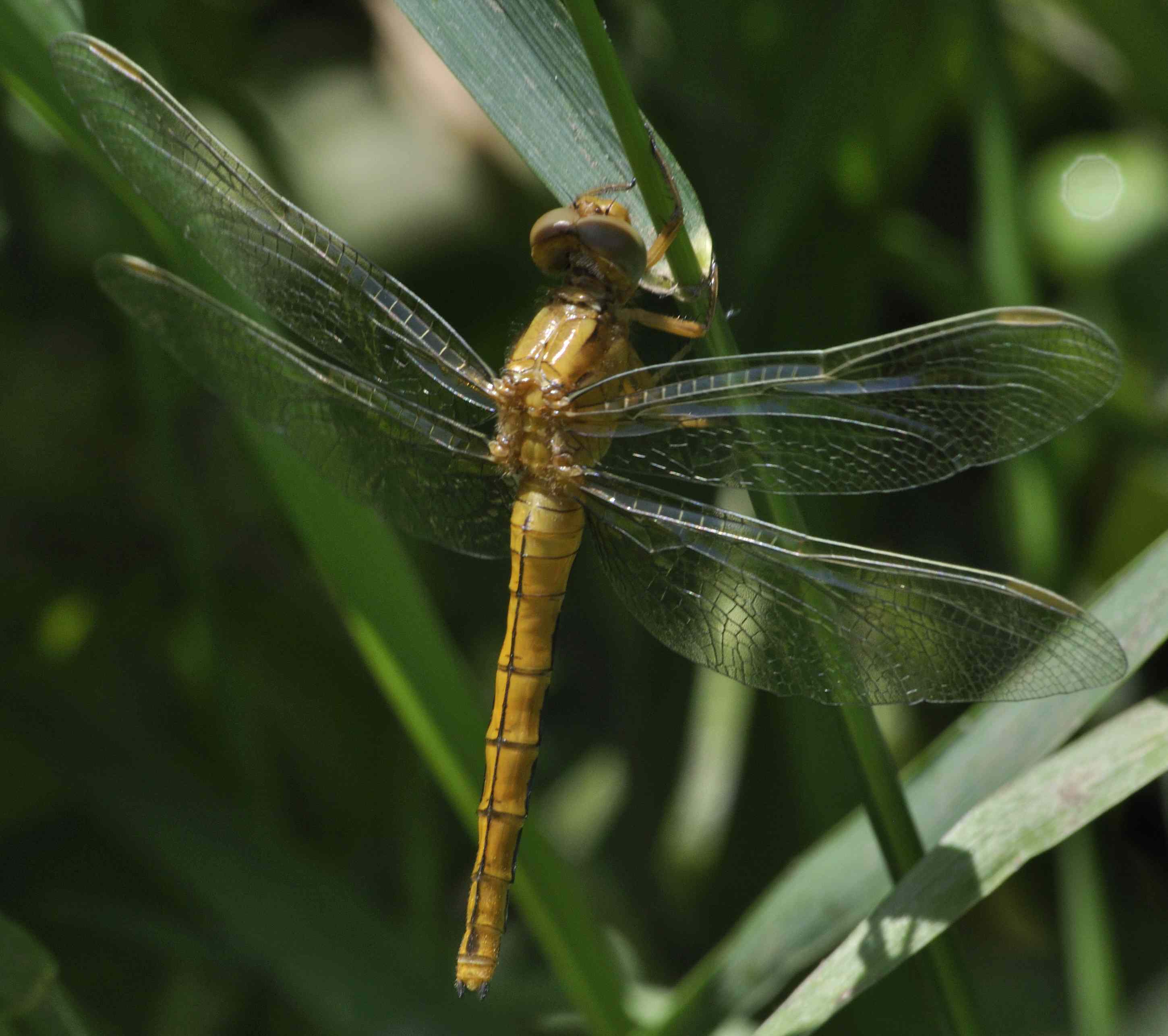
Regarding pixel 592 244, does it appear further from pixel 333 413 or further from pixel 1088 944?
pixel 1088 944

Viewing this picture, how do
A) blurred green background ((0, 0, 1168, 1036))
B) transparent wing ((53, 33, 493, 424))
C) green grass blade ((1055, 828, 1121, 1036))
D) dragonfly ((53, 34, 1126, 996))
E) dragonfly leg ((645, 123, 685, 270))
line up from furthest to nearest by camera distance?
blurred green background ((0, 0, 1168, 1036)), green grass blade ((1055, 828, 1121, 1036)), transparent wing ((53, 33, 493, 424)), dragonfly ((53, 34, 1126, 996)), dragonfly leg ((645, 123, 685, 270))

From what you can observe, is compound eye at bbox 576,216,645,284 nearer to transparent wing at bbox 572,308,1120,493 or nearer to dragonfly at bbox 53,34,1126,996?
dragonfly at bbox 53,34,1126,996

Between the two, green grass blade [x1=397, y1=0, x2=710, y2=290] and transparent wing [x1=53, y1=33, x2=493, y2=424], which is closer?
green grass blade [x1=397, y1=0, x2=710, y2=290]

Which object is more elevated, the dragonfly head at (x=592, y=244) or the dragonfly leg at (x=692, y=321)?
the dragonfly head at (x=592, y=244)

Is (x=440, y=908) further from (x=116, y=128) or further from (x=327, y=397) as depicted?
(x=116, y=128)

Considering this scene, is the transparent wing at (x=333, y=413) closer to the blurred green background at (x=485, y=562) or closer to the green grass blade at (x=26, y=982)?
the blurred green background at (x=485, y=562)

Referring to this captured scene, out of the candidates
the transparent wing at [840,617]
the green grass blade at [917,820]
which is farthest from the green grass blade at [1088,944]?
the transparent wing at [840,617]

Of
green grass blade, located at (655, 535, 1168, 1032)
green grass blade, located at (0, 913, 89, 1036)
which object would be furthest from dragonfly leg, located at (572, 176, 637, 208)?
green grass blade, located at (0, 913, 89, 1036)
